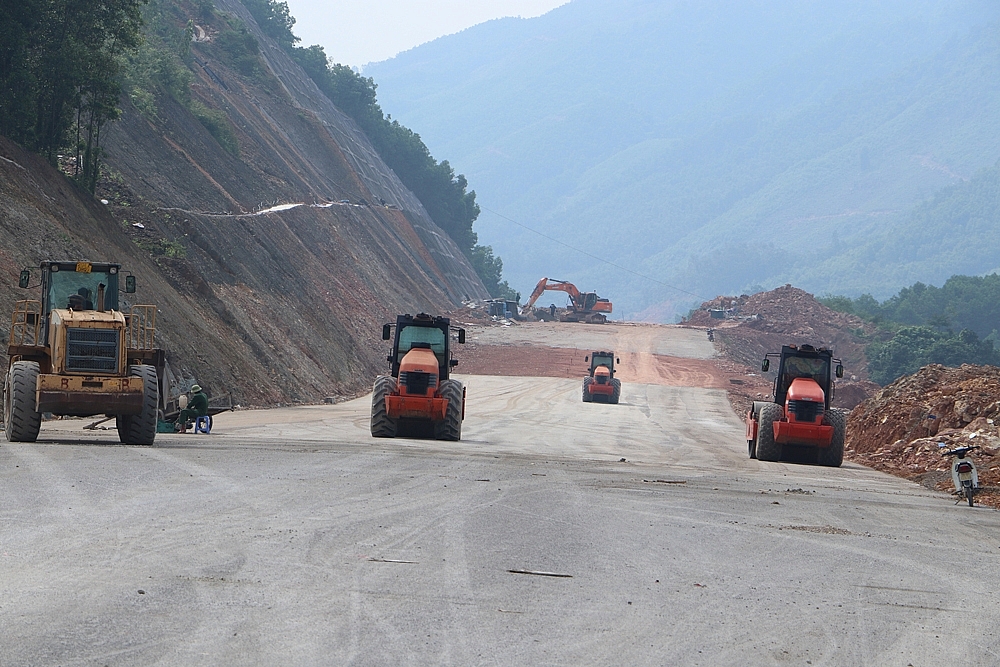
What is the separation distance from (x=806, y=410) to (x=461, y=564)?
16620mm

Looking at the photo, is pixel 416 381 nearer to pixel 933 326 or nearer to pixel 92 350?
pixel 92 350

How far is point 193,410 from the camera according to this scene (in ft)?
86.5

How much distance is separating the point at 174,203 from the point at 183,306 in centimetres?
1432

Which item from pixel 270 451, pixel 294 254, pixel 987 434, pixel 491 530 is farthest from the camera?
pixel 294 254

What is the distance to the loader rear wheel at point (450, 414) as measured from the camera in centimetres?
2619

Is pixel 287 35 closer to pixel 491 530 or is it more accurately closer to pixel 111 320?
pixel 111 320

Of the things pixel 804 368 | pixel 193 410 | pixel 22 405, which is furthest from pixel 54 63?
pixel 804 368

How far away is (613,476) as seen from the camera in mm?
19766

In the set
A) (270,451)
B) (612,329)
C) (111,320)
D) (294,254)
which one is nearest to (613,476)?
(270,451)

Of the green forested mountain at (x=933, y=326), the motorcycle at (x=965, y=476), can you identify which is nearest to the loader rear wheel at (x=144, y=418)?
the motorcycle at (x=965, y=476)

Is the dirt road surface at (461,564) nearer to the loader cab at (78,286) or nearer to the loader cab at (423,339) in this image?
the loader cab at (78,286)

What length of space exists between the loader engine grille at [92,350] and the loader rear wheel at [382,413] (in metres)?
7.53

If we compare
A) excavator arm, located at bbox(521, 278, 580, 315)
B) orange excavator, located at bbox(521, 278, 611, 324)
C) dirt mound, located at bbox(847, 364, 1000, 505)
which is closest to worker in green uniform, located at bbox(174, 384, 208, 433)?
dirt mound, located at bbox(847, 364, 1000, 505)

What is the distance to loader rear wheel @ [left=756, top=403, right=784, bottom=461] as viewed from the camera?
26.2 meters
